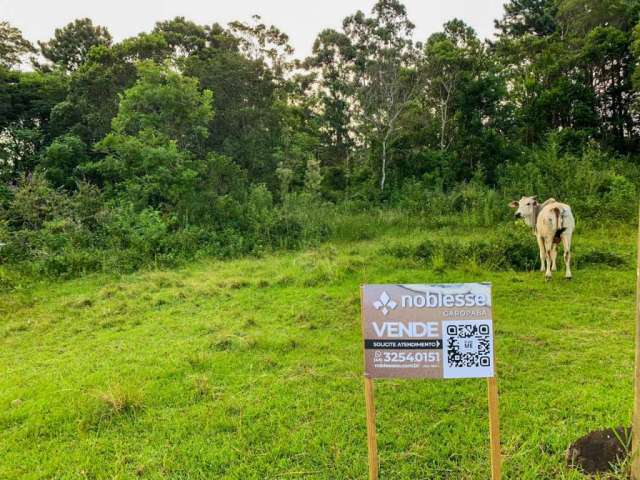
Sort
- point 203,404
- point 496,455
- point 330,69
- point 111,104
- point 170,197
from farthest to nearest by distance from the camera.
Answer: point 330,69, point 111,104, point 170,197, point 203,404, point 496,455

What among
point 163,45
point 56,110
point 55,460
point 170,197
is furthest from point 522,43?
point 55,460

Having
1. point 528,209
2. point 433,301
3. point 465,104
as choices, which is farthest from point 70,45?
point 433,301

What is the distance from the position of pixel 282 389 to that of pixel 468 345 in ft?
6.10

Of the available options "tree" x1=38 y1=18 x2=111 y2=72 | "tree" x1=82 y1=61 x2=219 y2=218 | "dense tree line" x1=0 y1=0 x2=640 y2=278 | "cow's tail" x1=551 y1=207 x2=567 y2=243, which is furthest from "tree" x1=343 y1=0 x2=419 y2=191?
"tree" x1=38 y1=18 x2=111 y2=72

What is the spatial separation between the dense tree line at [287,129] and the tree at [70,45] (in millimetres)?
751

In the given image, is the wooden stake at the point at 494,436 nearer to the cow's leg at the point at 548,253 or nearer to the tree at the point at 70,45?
the cow's leg at the point at 548,253

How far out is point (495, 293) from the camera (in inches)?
228

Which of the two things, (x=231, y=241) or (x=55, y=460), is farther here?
(x=231, y=241)

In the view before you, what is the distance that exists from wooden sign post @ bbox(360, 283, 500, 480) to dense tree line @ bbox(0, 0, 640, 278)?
8.35 m

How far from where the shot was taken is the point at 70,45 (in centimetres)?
2075

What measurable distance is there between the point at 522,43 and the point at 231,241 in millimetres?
15412

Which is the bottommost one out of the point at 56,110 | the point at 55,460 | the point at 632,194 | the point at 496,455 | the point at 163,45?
the point at 55,460

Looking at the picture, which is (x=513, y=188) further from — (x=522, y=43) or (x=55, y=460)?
(x=55, y=460)

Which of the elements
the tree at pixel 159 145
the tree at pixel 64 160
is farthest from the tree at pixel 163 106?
the tree at pixel 64 160
